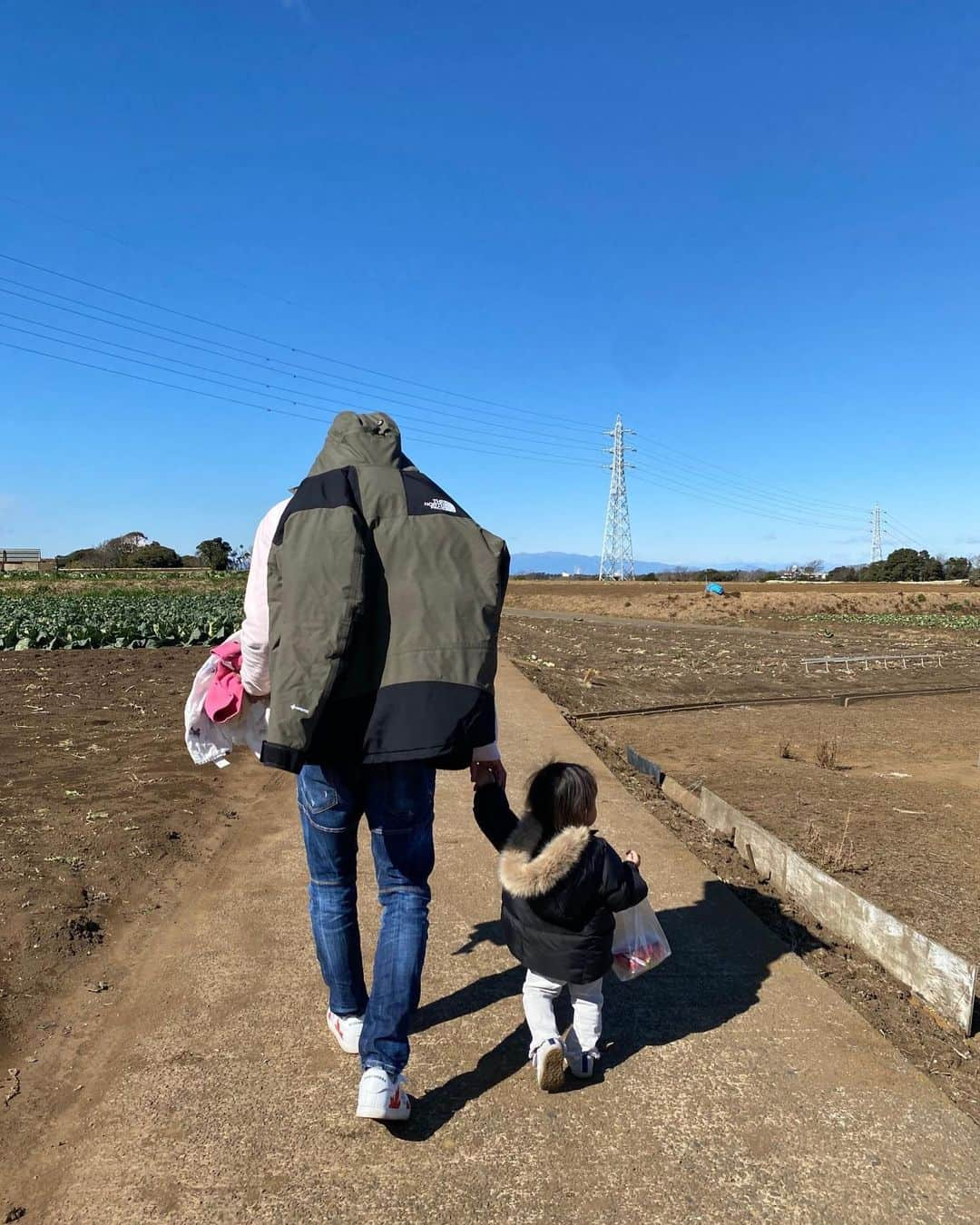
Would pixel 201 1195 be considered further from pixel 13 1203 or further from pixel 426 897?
pixel 426 897

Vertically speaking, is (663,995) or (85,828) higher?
(85,828)

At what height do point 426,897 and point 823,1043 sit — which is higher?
point 426,897

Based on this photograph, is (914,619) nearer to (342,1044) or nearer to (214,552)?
(342,1044)

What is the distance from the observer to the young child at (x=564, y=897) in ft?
8.77

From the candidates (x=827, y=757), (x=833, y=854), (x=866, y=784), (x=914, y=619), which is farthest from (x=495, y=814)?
(x=914, y=619)

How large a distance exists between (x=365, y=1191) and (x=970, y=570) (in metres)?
85.9

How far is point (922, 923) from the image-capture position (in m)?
4.54

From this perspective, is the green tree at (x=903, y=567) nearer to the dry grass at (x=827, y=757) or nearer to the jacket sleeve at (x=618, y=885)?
the dry grass at (x=827, y=757)

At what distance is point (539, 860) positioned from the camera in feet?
8.71

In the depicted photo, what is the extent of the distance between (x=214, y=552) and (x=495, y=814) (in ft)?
263

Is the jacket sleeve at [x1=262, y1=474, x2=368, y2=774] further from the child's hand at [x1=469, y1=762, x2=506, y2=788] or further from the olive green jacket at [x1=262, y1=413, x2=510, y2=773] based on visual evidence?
the child's hand at [x1=469, y1=762, x2=506, y2=788]

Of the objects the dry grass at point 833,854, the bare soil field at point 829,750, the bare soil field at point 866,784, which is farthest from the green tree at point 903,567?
the dry grass at point 833,854

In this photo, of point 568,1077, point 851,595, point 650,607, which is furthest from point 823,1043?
point 851,595

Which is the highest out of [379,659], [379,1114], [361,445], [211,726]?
[361,445]
